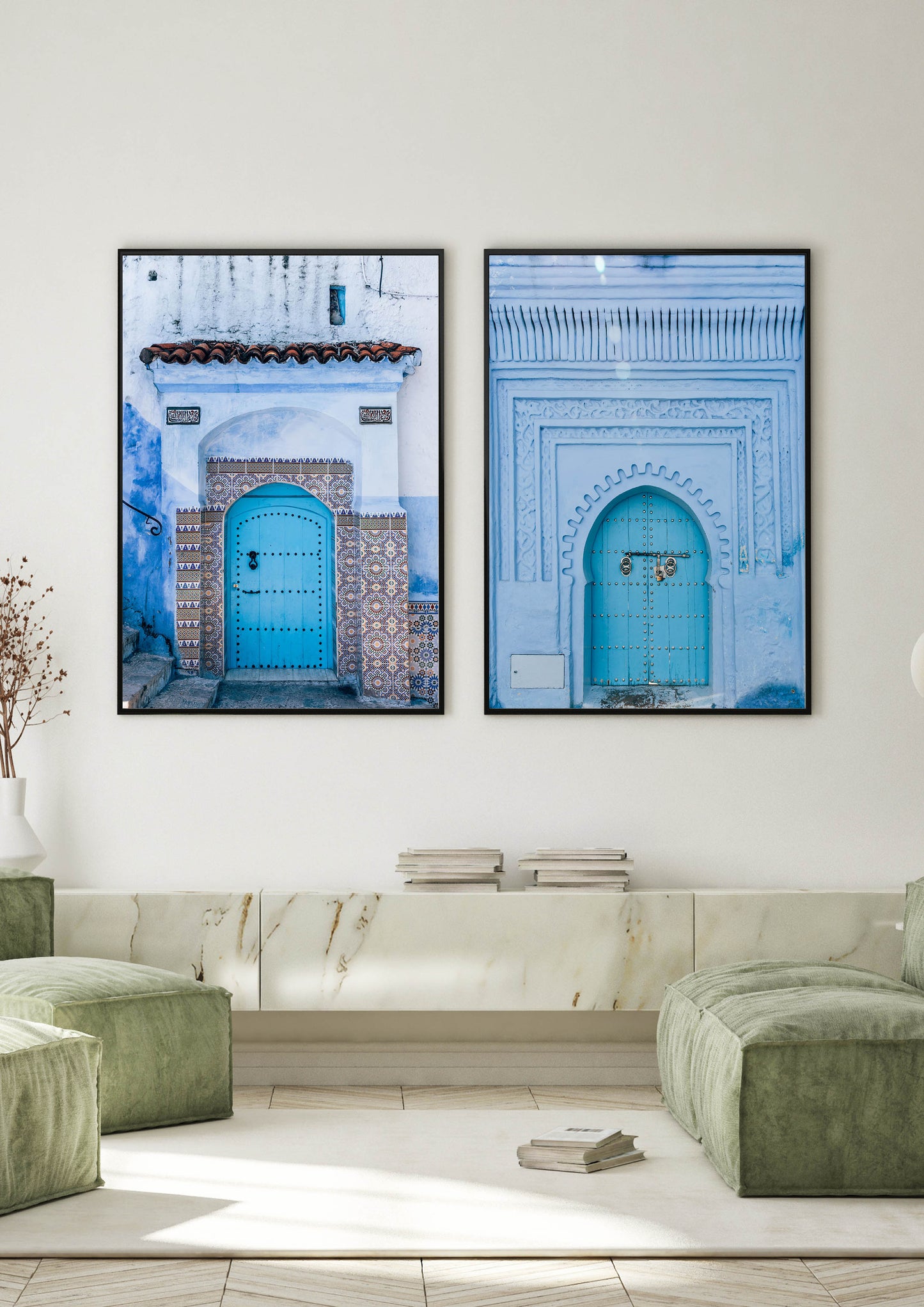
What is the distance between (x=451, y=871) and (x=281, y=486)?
1305mm

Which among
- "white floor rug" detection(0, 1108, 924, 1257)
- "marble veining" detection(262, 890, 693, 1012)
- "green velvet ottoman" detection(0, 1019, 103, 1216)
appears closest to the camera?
"white floor rug" detection(0, 1108, 924, 1257)

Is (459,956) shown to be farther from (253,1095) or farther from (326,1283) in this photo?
(326,1283)

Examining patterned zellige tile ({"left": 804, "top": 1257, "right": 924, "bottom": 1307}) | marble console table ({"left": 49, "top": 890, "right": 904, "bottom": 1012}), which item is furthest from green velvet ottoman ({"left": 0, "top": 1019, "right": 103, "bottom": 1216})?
patterned zellige tile ({"left": 804, "top": 1257, "right": 924, "bottom": 1307})

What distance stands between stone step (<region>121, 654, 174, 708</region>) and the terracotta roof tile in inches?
36.8

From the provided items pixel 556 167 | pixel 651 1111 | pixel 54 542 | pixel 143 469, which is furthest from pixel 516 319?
pixel 651 1111

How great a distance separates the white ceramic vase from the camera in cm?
380

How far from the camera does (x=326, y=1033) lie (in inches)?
157

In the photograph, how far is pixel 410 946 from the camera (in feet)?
12.4

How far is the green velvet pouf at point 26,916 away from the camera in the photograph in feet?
11.4

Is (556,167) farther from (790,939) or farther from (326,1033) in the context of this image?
(326,1033)

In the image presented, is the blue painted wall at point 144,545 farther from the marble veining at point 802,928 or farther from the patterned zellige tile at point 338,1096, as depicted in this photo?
the marble veining at point 802,928

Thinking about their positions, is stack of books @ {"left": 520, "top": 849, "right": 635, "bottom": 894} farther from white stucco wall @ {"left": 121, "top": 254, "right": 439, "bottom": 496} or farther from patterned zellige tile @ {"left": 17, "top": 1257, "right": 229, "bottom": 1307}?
patterned zellige tile @ {"left": 17, "top": 1257, "right": 229, "bottom": 1307}

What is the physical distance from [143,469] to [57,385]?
0.38 metres

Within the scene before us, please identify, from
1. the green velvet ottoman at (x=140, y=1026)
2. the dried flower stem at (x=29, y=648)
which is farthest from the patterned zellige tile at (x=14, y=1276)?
the dried flower stem at (x=29, y=648)
